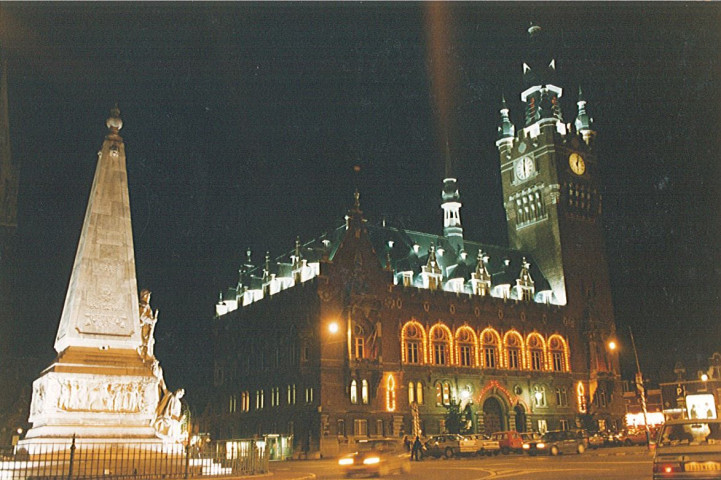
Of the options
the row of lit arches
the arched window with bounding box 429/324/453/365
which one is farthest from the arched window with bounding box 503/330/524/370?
the arched window with bounding box 429/324/453/365

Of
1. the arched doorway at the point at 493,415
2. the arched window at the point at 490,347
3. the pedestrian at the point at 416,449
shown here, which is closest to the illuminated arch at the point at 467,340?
the arched window at the point at 490,347

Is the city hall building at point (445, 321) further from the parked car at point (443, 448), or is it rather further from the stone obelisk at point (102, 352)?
the stone obelisk at point (102, 352)

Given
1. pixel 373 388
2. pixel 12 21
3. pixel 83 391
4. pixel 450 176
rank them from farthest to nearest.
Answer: pixel 450 176
pixel 373 388
pixel 83 391
pixel 12 21

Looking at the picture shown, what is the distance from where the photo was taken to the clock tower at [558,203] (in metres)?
77.0

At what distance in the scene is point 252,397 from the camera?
219 ft

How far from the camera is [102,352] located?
23.0 metres

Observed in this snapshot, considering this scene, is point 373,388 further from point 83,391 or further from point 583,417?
point 83,391

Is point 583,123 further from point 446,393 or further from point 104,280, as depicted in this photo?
point 104,280

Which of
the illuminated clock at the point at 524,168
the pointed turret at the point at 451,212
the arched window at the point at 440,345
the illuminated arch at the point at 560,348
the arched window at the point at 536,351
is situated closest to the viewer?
the arched window at the point at 440,345

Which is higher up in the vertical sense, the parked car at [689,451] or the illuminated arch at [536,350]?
the illuminated arch at [536,350]

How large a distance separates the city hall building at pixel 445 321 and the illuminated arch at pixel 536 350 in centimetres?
17

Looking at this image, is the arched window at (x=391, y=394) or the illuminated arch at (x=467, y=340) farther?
the illuminated arch at (x=467, y=340)

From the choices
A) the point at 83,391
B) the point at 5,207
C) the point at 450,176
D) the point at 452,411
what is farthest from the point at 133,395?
the point at 450,176

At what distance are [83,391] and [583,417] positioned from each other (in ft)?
201
